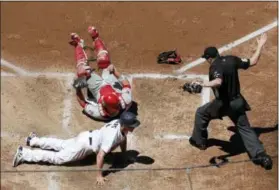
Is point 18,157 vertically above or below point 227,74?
below

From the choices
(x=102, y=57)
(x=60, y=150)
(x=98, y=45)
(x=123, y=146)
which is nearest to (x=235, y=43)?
(x=98, y=45)

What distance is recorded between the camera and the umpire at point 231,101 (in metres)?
10.9

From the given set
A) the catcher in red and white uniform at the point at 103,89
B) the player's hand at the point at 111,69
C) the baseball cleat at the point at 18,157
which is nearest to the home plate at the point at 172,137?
the catcher in red and white uniform at the point at 103,89

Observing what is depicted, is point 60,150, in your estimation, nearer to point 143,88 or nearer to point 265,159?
point 143,88

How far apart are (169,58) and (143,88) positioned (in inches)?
39.4

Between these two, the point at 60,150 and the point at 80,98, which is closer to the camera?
the point at 60,150

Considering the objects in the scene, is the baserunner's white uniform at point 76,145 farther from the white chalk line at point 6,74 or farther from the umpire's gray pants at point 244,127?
the white chalk line at point 6,74

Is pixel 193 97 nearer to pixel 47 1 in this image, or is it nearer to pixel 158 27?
pixel 158 27

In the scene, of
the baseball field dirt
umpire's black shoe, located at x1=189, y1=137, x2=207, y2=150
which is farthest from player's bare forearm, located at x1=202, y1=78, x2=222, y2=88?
the baseball field dirt

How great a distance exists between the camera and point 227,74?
10.9 meters

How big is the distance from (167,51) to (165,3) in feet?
6.41

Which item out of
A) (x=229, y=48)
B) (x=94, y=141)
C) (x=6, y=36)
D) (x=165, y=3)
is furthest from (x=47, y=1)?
(x=94, y=141)

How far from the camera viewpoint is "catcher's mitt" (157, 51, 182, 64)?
44.8 feet

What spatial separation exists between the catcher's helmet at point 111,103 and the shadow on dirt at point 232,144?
1836mm
